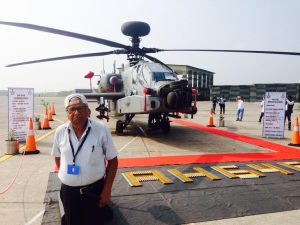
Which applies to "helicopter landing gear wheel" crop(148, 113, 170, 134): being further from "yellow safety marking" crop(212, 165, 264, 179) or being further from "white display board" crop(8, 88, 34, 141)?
"yellow safety marking" crop(212, 165, 264, 179)

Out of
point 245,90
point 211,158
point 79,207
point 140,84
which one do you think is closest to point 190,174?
point 211,158

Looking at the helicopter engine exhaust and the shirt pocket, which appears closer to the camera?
the shirt pocket

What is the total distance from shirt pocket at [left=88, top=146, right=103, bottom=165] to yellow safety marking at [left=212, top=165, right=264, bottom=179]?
3761mm

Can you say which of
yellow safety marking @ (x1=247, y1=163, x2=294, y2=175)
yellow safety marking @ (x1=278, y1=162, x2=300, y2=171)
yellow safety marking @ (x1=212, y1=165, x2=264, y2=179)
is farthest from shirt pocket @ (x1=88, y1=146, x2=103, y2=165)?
yellow safety marking @ (x1=278, y1=162, x2=300, y2=171)

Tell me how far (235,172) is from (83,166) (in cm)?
430

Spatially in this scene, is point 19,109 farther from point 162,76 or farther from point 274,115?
point 274,115

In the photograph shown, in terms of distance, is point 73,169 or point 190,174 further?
point 190,174

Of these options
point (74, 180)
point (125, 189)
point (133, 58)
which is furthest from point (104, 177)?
point (133, 58)

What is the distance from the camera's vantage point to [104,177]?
3.10m

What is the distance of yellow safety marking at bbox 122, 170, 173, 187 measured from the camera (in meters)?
5.47

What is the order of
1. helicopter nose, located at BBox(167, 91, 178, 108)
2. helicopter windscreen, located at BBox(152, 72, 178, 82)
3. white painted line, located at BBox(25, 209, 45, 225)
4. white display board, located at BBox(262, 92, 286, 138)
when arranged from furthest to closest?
white display board, located at BBox(262, 92, 286, 138), helicopter windscreen, located at BBox(152, 72, 178, 82), helicopter nose, located at BBox(167, 91, 178, 108), white painted line, located at BBox(25, 209, 45, 225)

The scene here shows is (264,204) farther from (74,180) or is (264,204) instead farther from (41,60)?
(41,60)

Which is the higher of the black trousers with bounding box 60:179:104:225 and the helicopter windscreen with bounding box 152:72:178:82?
the helicopter windscreen with bounding box 152:72:178:82

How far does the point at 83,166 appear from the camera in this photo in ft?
9.24
